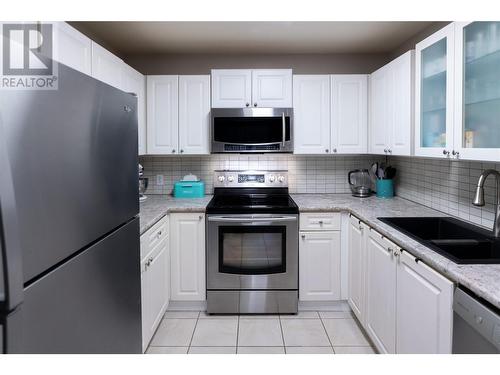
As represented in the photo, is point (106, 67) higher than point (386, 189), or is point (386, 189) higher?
point (106, 67)

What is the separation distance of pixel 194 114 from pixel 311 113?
1060 millimetres

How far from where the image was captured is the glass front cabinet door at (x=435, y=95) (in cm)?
197

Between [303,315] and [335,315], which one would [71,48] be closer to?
[303,315]

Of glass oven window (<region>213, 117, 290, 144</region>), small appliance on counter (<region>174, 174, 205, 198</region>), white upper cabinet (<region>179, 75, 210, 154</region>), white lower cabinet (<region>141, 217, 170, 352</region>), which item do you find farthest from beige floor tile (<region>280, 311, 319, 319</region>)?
white upper cabinet (<region>179, 75, 210, 154</region>)

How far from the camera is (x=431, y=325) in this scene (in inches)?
61.7

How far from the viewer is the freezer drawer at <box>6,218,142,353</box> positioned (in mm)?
797

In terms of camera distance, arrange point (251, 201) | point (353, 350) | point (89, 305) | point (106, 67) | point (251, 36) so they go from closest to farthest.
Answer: point (89, 305)
point (106, 67)
point (353, 350)
point (251, 36)
point (251, 201)

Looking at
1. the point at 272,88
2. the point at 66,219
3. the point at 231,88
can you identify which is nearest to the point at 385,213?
the point at 272,88

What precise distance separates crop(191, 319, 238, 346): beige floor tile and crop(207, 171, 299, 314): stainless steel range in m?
0.13

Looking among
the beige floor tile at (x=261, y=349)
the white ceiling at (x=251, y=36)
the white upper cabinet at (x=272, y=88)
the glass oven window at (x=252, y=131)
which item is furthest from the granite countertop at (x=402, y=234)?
the white ceiling at (x=251, y=36)

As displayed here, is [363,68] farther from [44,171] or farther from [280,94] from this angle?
[44,171]

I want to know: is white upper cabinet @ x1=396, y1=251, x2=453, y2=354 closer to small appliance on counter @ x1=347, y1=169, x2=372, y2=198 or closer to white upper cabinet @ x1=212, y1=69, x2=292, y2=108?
small appliance on counter @ x1=347, y1=169, x2=372, y2=198

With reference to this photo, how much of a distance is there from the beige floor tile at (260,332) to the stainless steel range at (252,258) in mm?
125

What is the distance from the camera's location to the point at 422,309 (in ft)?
5.42
